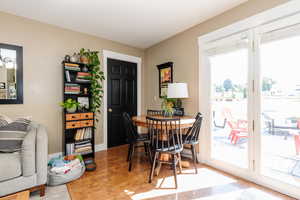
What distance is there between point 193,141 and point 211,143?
547 mm

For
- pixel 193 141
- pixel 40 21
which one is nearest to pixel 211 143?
pixel 193 141

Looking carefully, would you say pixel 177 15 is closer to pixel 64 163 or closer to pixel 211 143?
pixel 211 143

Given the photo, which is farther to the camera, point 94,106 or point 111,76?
point 111,76

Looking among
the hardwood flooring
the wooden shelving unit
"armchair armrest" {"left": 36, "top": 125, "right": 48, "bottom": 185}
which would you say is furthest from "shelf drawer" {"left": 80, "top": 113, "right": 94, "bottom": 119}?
"armchair armrest" {"left": 36, "top": 125, "right": 48, "bottom": 185}

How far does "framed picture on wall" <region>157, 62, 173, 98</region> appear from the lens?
11.2 feet

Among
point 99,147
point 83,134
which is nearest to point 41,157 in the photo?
point 83,134

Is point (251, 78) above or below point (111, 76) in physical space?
below

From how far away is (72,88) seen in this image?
2.94 meters

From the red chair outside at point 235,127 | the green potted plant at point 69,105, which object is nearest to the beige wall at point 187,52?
the red chair outside at point 235,127

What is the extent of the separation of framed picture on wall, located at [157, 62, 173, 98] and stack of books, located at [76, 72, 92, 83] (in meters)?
1.59

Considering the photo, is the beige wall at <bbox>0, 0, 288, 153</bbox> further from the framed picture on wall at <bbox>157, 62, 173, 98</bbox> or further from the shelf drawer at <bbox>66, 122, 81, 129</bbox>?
the shelf drawer at <bbox>66, 122, 81, 129</bbox>

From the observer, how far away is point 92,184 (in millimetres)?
2084

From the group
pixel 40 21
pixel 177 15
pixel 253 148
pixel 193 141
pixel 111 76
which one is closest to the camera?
pixel 253 148

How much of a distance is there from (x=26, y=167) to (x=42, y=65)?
1.85 meters
